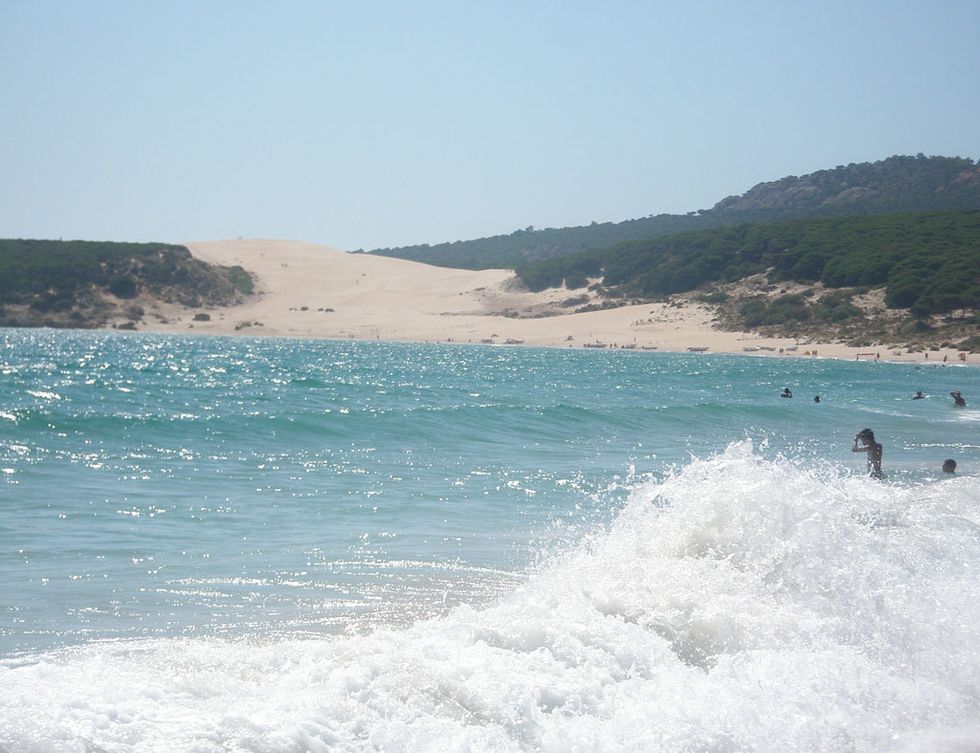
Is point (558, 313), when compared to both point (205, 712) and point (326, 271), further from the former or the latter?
point (205, 712)

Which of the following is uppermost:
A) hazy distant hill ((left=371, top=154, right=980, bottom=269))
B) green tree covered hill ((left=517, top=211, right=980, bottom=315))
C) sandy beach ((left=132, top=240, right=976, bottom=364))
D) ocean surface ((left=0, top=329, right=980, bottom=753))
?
hazy distant hill ((left=371, top=154, right=980, bottom=269))

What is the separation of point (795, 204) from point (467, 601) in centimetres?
14832

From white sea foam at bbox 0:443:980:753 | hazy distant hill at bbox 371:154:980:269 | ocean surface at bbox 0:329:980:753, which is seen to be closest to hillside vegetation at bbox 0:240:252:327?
hazy distant hill at bbox 371:154:980:269

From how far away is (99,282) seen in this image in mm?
79000

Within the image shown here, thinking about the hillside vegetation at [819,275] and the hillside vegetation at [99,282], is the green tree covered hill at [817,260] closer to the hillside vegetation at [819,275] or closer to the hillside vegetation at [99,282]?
the hillside vegetation at [819,275]

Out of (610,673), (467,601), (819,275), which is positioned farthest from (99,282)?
(610,673)

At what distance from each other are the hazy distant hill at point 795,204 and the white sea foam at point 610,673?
122071mm

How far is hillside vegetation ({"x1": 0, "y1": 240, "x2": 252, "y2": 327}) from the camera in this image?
7538cm

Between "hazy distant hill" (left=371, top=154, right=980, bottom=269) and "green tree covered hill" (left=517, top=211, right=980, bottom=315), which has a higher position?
"hazy distant hill" (left=371, top=154, right=980, bottom=269)

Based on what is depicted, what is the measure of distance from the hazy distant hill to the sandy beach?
34148 mm

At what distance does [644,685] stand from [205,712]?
234cm

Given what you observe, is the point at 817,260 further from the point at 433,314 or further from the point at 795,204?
the point at 795,204

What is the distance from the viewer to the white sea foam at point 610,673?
17.6ft

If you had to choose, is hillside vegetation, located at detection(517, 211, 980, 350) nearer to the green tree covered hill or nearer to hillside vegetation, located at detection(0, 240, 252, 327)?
the green tree covered hill
